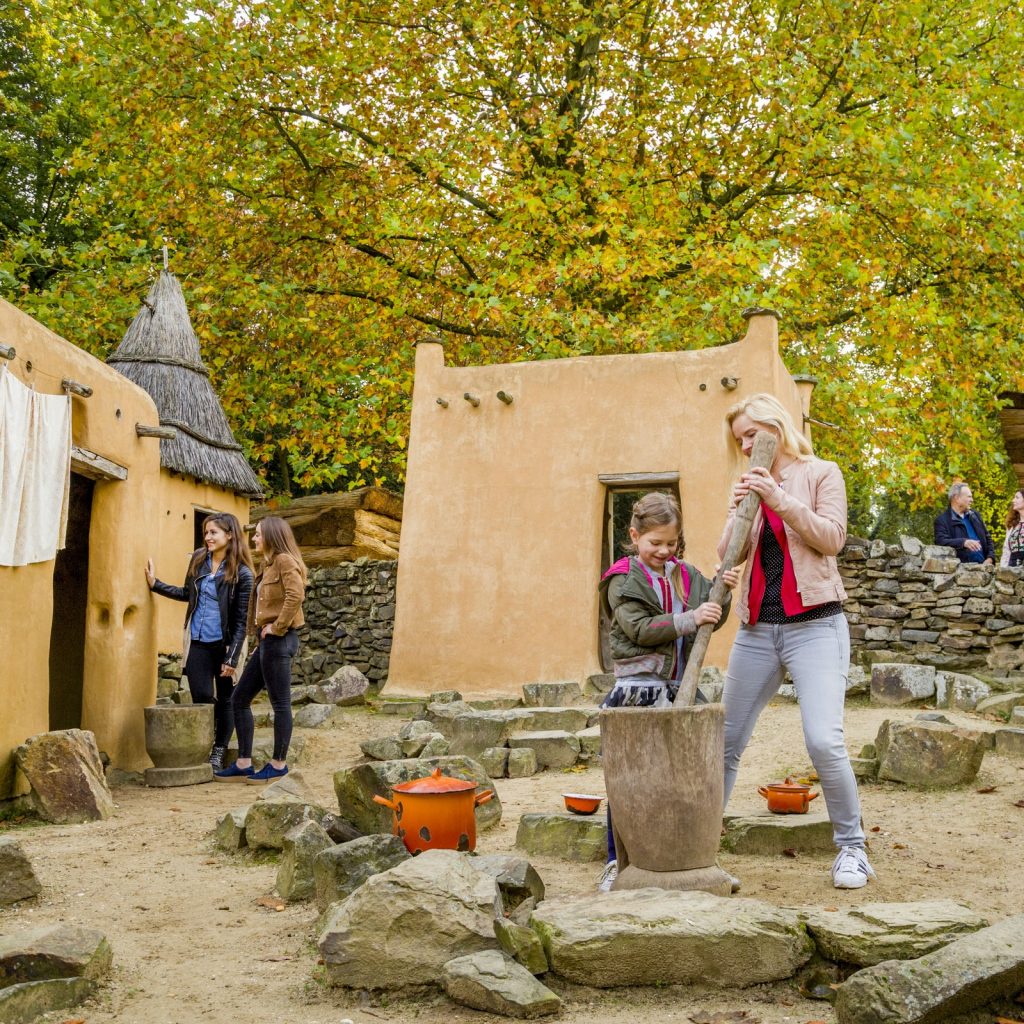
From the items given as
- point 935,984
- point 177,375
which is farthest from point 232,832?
point 177,375

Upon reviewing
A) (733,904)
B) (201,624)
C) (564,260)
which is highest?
(564,260)

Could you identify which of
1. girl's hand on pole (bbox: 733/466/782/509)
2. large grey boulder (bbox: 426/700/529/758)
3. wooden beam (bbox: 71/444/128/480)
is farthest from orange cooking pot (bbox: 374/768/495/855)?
wooden beam (bbox: 71/444/128/480)

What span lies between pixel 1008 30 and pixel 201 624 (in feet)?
40.7

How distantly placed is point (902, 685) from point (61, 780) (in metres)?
6.56

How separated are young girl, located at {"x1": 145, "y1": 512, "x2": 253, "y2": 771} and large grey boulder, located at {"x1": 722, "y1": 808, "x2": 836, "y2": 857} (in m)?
4.03

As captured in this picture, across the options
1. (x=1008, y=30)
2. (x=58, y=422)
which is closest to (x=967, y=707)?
(x=58, y=422)

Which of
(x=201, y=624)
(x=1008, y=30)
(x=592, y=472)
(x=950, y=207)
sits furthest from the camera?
(x=1008, y=30)

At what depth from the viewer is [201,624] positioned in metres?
7.53

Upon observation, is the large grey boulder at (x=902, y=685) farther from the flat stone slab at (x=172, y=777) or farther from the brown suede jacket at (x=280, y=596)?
the flat stone slab at (x=172, y=777)

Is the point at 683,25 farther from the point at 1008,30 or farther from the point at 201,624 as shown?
the point at 201,624

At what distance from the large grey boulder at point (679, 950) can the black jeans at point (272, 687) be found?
159 inches

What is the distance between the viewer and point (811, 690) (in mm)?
3926

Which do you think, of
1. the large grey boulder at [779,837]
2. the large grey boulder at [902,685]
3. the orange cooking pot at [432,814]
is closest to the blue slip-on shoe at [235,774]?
the orange cooking pot at [432,814]

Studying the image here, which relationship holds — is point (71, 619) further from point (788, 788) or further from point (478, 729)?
point (788, 788)
